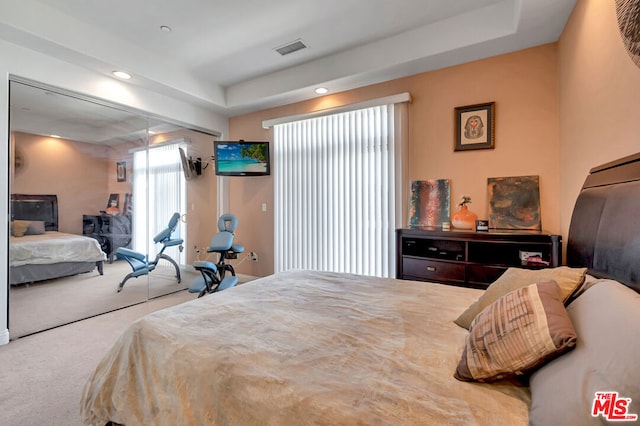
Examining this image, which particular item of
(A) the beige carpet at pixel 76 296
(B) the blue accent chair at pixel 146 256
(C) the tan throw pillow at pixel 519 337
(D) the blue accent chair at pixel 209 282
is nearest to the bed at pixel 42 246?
(A) the beige carpet at pixel 76 296

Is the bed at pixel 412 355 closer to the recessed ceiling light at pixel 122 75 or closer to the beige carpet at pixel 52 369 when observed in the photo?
the beige carpet at pixel 52 369

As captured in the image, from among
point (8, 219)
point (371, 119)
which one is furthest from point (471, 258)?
point (8, 219)

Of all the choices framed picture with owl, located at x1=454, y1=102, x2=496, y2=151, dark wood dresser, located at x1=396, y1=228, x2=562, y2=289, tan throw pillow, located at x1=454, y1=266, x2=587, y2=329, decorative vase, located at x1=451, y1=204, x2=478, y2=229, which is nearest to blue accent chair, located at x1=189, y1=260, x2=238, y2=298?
dark wood dresser, located at x1=396, y1=228, x2=562, y2=289

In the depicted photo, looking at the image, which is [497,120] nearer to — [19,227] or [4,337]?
[19,227]

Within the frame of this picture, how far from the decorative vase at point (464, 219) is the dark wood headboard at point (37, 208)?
13.7 feet

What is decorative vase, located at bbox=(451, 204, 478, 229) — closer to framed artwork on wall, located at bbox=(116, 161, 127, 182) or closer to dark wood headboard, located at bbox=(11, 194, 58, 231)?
framed artwork on wall, located at bbox=(116, 161, 127, 182)

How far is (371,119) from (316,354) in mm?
3013

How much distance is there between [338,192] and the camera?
377cm

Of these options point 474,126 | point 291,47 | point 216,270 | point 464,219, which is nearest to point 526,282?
point 464,219

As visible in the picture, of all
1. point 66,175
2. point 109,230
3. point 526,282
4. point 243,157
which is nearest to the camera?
point 526,282

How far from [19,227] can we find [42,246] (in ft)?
1.04

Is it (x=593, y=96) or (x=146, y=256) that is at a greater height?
(x=593, y=96)

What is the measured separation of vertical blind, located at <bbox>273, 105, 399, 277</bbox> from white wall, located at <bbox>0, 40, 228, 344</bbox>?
1.70 meters

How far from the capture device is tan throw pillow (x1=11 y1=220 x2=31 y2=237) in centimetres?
266
